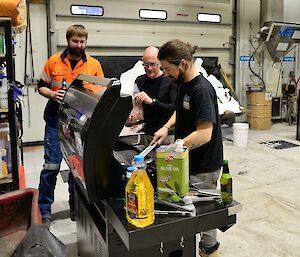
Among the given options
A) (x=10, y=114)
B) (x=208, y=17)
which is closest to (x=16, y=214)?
(x=10, y=114)

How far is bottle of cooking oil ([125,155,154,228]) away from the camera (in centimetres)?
126

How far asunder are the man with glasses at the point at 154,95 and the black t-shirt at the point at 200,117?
→ 24.0 inches

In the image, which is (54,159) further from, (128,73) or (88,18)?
(88,18)

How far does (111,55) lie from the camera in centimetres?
590

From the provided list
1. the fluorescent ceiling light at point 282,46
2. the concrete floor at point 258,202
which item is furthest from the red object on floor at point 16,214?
the fluorescent ceiling light at point 282,46

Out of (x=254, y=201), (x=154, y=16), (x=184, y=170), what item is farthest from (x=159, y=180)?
(x=154, y=16)

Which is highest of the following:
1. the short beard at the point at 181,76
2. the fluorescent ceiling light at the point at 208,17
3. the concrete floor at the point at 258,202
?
the fluorescent ceiling light at the point at 208,17

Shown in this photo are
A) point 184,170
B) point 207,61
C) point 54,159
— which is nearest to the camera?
point 184,170

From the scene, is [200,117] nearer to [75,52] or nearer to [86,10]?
[75,52]

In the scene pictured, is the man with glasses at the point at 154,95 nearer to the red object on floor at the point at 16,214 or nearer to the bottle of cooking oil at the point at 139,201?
the red object on floor at the point at 16,214

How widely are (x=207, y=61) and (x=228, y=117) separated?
1.35 meters

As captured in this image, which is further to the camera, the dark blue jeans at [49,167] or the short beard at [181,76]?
the dark blue jeans at [49,167]

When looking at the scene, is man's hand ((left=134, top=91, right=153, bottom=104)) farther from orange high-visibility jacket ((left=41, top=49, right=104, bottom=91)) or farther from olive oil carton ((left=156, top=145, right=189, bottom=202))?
olive oil carton ((left=156, top=145, right=189, bottom=202))

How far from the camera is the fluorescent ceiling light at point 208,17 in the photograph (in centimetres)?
657
